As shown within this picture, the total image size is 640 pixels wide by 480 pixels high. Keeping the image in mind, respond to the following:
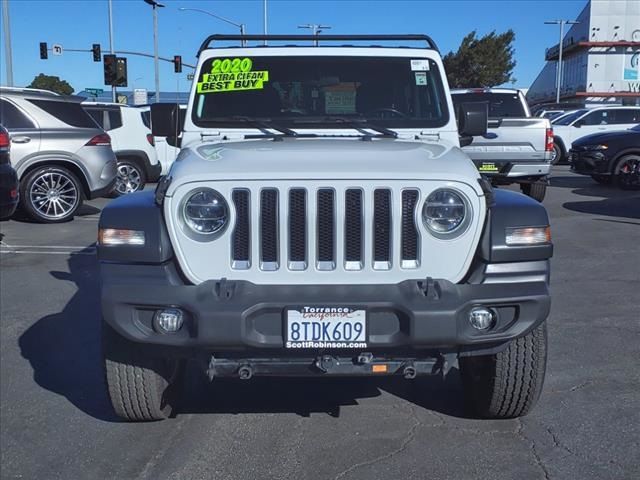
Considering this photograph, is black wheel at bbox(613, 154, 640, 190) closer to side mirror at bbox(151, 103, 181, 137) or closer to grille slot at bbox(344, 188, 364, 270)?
side mirror at bbox(151, 103, 181, 137)

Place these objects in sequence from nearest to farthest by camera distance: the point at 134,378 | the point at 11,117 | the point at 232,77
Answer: the point at 134,378 → the point at 232,77 → the point at 11,117

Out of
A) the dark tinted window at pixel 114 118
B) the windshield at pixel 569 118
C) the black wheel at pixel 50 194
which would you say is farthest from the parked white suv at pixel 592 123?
the black wheel at pixel 50 194

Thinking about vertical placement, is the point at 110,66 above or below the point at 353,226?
above

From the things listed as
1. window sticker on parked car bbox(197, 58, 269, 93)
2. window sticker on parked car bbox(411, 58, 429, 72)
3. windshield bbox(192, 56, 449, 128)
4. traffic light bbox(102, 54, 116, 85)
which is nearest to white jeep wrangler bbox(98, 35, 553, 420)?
windshield bbox(192, 56, 449, 128)

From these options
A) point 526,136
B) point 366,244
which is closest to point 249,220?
point 366,244

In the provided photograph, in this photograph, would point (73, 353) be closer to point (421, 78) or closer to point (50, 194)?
point (421, 78)

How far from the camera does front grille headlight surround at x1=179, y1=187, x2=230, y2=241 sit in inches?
135

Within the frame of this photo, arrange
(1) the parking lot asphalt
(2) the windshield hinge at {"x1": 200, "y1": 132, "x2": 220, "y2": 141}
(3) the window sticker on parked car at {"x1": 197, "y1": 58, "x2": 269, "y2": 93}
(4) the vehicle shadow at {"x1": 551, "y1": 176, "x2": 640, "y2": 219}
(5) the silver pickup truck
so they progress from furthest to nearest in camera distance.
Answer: (4) the vehicle shadow at {"x1": 551, "y1": 176, "x2": 640, "y2": 219}, (5) the silver pickup truck, (3) the window sticker on parked car at {"x1": 197, "y1": 58, "x2": 269, "y2": 93}, (2) the windshield hinge at {"x1": 200, "y1": 132, "x2": 220, "y2": 141}, (1) the parking lot asphalt

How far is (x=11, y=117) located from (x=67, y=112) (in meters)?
0.84

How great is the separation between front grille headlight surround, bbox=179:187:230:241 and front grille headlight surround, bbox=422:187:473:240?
933 millimetres

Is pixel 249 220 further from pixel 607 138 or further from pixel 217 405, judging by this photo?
pixel 607 138

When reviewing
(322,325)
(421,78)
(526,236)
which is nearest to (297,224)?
(322,325)

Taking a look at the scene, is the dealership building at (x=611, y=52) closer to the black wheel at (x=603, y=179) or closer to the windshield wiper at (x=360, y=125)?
the black wheel at (x=603, y=179)

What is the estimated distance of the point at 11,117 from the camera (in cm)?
1062
